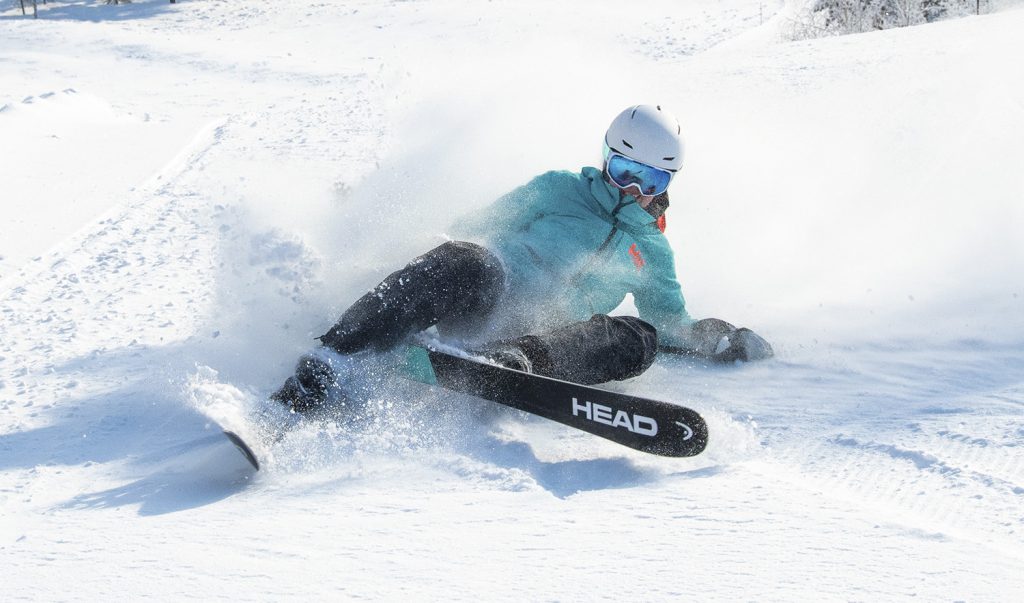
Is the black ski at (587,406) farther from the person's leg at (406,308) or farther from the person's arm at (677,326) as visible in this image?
the person's arm at (677,326)

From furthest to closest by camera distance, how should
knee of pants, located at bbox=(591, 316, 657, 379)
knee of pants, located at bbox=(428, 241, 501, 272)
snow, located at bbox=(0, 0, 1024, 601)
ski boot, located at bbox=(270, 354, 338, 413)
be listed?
knee of pants, located at bbox=(591, 316, 657, 379) < knee of pants, located at bbox=(428, 241, 501, 272) < ski boot, located at bbox=(270, 354, 338, 413) < snow, located at bbox=(0, 0, 1024, 601)

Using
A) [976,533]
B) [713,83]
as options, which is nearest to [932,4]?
[713,83]

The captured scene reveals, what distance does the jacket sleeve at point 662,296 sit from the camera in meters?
4.41

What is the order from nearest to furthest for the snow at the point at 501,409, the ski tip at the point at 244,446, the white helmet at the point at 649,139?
the snow at the point at 501,409
the ski tip at the point at 244,446
the white helmet at the point at 649,139

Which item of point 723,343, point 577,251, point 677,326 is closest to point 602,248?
point 577,251

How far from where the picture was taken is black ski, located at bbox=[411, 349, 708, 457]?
10.6ft

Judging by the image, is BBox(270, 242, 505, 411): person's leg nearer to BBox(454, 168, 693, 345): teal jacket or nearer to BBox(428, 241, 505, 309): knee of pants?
BBox(428, 241, 505, 309): knee of pants

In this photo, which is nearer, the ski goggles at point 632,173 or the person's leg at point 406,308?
the person's leg at point 406,308

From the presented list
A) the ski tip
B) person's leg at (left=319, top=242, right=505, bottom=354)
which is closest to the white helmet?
person's leg at (left=319, top=242, right=505, bottom=354)

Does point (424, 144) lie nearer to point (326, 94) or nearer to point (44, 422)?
point (44, 422)

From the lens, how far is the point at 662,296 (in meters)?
4.41

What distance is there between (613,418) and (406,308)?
34.1 inches

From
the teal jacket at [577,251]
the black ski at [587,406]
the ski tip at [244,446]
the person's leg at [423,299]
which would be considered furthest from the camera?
the teal jacket at [577,251]

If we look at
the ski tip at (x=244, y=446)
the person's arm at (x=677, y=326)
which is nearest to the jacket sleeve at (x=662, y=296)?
the person's arm at (x=677, y=326)
